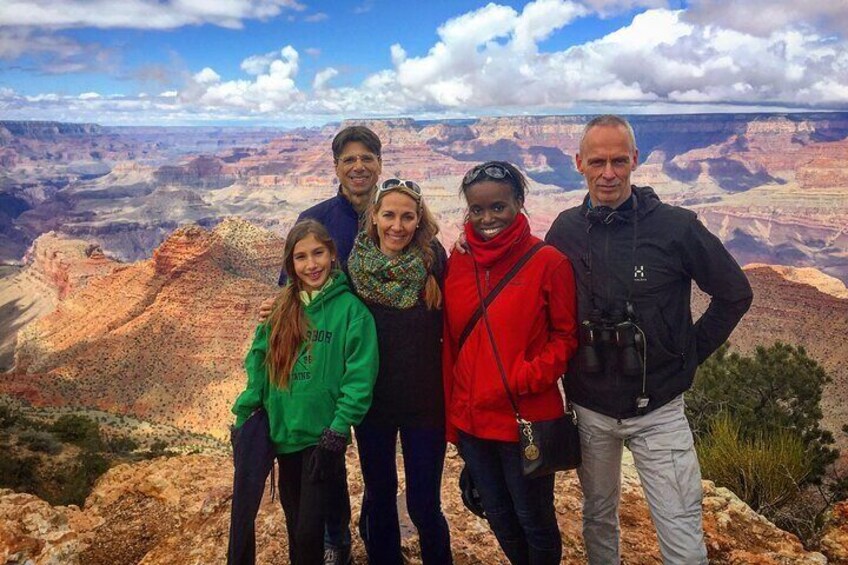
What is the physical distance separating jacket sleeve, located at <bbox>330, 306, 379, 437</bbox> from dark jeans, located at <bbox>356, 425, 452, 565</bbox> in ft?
0.78

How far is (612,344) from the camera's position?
2545mm

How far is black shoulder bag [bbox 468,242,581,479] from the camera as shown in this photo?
247cm

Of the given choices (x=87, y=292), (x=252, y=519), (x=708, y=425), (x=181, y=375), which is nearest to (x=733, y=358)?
(x=708, y=425)

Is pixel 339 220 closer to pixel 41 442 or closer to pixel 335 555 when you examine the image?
pixel 335 555

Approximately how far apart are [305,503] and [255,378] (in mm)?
702

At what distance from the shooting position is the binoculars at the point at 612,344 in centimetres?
249

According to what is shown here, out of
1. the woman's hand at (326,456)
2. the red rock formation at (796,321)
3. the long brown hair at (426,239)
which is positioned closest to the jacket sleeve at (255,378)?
the woman's hand at (326,456)

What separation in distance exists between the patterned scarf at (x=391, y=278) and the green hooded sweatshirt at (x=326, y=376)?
10 centimetres

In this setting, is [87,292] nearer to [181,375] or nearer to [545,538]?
[181,375]

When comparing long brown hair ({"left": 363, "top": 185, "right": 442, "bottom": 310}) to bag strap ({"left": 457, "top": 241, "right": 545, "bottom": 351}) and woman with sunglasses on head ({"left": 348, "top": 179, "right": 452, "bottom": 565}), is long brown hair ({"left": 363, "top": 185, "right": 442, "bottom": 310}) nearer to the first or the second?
woman with sunglasses on head ({"left": 348, "top": 179, "right": 452, "bottom": 565})

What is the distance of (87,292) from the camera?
1453 inches

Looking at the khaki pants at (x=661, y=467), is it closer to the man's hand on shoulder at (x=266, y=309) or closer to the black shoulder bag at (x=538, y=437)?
the black shoulder bag at (x=538, y=437)

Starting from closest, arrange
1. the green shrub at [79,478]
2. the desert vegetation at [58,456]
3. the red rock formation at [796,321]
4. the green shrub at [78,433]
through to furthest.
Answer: the green shrub at [79,478] → the desert vegetation at [58,456] → the green shrub at [78,433] → the red rock formation at [796,321]

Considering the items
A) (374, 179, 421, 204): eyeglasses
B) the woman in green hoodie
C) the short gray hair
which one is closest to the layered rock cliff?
the woman in green hoodie
